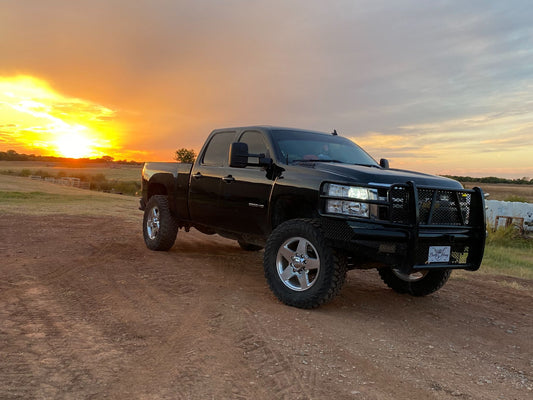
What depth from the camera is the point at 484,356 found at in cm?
425

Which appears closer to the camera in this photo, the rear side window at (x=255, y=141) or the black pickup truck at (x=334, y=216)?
the black pickup truck at (x=334, y=216)

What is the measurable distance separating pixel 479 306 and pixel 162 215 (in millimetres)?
5064

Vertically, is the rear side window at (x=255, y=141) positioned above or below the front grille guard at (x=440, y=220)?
above

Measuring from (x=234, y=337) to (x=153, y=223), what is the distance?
4823 mm

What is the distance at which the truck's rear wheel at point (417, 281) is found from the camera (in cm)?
617

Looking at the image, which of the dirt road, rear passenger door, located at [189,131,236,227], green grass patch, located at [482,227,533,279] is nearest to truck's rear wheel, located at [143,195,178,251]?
rear passenger door, located at [189,131,236,227]

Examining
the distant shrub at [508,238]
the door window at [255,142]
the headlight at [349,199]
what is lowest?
the distant shrub at [508,238]

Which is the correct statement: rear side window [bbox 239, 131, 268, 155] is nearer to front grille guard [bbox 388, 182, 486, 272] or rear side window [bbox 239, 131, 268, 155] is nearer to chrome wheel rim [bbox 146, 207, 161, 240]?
front grille guard [bbox 388, 182, 486, 272]

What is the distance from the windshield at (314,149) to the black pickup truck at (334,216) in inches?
0.6

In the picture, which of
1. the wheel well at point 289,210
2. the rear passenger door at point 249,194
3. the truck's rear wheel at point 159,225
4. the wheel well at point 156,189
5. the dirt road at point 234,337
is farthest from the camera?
the wheel well at point 156,189

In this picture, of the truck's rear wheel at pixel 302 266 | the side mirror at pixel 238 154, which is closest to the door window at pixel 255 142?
the side mirror at pixel 238 154

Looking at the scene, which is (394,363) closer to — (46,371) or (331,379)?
(331,379)

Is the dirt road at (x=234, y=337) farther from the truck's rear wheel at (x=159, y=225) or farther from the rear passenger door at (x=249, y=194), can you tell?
the truck's rear wheel at (x=159, y=225)

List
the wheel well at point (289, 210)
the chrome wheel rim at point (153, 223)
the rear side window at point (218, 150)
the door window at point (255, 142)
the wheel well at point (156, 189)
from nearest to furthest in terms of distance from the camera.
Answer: the wheel well at point (289, 210), the door window at point (255, 142), the rear side window at point (218, 150), the chrome wheel rim at point (153, 223), the wheel well at point (156, 189)
